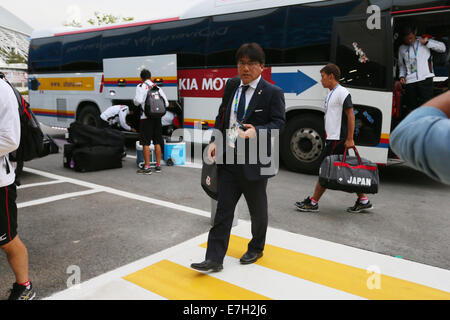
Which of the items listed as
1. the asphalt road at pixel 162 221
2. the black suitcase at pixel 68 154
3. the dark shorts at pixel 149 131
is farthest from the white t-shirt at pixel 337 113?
the black suitcase at pixel 68 154

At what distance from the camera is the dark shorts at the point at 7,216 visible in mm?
2742

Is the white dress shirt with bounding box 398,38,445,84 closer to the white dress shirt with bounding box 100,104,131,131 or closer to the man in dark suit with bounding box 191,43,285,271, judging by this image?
the man in dark suit with bounding box 191,43,285,271

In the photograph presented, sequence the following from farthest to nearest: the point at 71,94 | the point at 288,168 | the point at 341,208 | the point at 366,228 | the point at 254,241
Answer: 1. the point at 71,94
2. the point at 288,168
3. the point at 341,208
4. the point at 366,228
5. the point at 254,241

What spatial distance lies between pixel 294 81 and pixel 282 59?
0.53 metres

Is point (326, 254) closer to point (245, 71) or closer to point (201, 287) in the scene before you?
point (201, 287)

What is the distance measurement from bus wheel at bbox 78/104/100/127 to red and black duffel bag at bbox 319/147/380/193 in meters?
8.26

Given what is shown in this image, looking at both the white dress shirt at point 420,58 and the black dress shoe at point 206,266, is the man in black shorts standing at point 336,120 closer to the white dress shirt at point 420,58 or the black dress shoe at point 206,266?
the black dress shoe at point 206,266

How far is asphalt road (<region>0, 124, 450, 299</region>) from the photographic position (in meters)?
3.81

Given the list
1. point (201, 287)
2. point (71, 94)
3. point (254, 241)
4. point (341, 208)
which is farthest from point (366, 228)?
point (71, 94)

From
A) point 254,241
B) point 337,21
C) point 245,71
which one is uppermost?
point 337,21

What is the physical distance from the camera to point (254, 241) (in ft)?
12.0

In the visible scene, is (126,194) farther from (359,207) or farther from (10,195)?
(359,207)

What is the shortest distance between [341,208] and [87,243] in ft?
11.2
